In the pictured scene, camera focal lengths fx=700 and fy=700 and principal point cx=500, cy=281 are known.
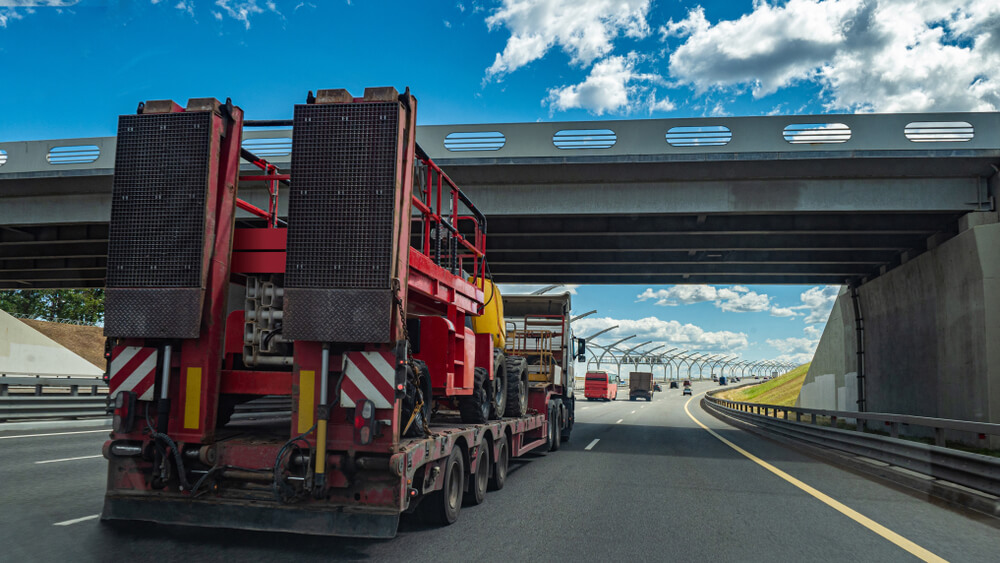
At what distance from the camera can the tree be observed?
67.3m

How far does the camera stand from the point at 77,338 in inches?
2119

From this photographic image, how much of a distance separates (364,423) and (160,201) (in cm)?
263

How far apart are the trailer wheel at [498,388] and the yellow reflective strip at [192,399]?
14.1 ft

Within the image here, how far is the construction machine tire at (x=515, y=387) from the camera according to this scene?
1095 centimetres

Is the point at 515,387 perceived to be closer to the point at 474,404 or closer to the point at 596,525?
the point at 474,404

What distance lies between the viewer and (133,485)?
5805 mm

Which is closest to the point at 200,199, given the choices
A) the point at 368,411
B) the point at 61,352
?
the point at 368,411

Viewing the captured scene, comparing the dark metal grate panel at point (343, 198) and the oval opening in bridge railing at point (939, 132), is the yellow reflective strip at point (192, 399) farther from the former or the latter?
the oval opening in bridge railing at point (939, 132)

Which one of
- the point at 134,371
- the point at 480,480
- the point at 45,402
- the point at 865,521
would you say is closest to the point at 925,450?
the point at 865,521

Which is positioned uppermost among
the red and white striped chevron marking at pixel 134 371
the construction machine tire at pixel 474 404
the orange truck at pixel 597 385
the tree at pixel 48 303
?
the tree at pixel 48 303

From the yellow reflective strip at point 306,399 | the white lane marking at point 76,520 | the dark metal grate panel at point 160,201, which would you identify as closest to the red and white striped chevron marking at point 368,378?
the yellow reflective strip at point 306,399

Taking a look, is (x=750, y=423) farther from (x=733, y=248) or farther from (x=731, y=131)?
(x=731, y=131)

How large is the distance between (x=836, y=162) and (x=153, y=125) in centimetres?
1570

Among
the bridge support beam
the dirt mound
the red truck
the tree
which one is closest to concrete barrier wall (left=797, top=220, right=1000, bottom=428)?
the bridge support beam
